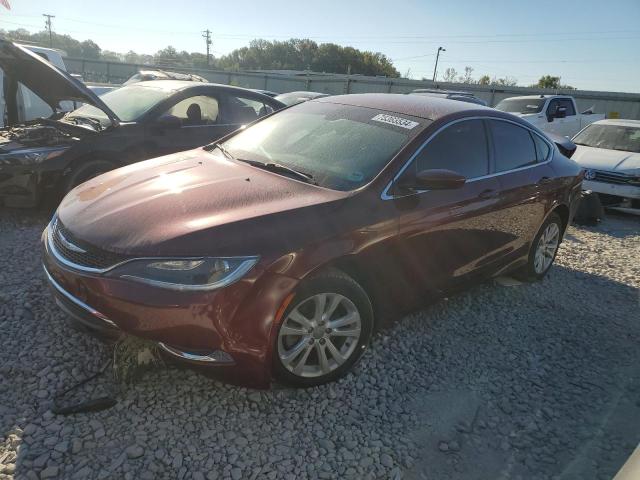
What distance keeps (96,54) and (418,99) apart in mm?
111178

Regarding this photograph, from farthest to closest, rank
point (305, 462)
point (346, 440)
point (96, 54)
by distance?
point (96, 54)
point (346, 440)
point (305, 462)

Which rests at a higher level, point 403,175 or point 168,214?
point 403,175

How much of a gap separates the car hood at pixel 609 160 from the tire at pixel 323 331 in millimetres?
7147

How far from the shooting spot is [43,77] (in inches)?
214

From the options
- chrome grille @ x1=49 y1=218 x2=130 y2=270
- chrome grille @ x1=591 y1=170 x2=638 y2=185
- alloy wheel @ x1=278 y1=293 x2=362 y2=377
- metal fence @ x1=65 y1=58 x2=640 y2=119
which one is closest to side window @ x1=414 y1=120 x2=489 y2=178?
alloy wheel @ x1=278 y1=293 x2=362 y2=377

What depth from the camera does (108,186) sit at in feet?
10.4

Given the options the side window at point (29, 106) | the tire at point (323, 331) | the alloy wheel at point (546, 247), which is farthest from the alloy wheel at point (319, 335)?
the side window at point (29, 106)

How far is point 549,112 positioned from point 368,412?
13208 millimetres

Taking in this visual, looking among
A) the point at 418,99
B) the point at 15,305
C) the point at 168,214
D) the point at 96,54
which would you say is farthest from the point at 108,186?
the point at 96,54

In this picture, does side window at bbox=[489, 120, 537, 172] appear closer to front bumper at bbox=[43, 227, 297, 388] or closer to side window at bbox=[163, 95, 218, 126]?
front bumper at bbox=[43, 227, 297, 388]

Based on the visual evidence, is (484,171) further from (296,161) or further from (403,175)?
(296,161)

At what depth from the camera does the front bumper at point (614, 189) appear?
787 cm

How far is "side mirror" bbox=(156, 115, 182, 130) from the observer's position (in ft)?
18.1

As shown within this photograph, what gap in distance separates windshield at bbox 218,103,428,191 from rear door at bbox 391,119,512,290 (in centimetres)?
22
